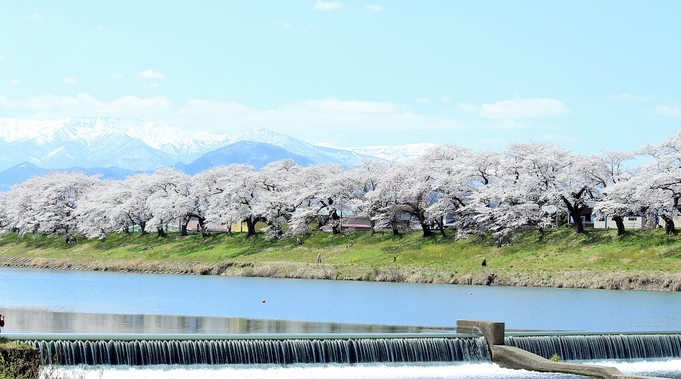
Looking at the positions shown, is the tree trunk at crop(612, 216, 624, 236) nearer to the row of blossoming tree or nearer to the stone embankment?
the row of blossoming tree

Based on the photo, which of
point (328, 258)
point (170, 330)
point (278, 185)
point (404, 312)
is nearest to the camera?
point (170, 330)

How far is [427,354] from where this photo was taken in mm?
31922

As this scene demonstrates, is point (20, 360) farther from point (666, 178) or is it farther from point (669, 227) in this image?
point (669, 227)

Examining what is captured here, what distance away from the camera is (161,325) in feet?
129

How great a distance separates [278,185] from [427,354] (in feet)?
239

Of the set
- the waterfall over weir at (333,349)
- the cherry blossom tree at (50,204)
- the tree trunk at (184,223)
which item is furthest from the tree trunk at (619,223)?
the cherry blossom tree at (50,204)

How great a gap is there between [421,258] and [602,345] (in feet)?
146

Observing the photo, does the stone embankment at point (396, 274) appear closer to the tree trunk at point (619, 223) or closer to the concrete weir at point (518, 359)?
the tree trunk at point (619, 223)

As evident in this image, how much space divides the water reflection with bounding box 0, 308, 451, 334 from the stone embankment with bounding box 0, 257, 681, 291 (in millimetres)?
25724

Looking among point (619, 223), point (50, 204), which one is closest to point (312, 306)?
point (619, 223)

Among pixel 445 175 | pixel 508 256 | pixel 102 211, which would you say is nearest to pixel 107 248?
pixel 102 211

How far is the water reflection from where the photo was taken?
37219 millimetres

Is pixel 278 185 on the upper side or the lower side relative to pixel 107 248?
upper

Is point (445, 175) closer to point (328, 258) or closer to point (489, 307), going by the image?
point (328, 258)
